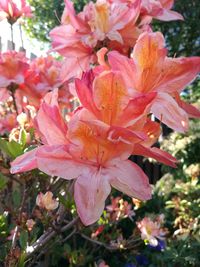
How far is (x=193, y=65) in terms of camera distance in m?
0.81

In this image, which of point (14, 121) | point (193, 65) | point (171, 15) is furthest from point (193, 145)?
point (193, 65)

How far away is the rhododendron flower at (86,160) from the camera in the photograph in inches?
28.8

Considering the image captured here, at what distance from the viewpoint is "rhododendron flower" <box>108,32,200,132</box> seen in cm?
77

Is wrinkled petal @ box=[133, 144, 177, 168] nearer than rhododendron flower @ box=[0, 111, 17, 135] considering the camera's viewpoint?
Yes

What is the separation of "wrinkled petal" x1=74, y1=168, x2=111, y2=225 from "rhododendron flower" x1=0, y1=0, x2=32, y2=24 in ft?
3.80

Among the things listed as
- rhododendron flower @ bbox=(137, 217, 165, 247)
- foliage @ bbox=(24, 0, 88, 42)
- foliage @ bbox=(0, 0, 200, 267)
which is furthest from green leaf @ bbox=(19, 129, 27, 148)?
foliage @ bbox=(24, 0, 88, 42)

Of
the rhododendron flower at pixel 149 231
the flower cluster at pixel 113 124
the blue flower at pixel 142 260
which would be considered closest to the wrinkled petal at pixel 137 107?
the flower cluster at pixel 113 124

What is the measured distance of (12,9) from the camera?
69.4 inches

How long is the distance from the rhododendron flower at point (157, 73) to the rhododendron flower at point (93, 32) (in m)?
0.41

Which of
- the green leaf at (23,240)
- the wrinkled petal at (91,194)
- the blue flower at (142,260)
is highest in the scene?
the wrinkled petal at (91,194)

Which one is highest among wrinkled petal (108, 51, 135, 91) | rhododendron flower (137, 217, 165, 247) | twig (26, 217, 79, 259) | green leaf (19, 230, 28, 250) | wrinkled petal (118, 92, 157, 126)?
wrinkled petal (108, 51, 135, 91)

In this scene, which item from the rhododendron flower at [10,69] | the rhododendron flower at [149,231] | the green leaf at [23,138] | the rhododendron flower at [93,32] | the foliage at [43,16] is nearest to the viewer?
the rhododendron flower at [93,32]

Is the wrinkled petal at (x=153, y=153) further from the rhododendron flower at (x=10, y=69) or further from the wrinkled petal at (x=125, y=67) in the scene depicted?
the rhododendron flower at (x=10, y=69)

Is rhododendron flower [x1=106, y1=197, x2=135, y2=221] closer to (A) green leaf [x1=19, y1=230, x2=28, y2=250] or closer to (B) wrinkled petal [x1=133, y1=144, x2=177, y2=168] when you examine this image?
(A) green leaf [x1=19, y1=230, x2=28, y2=250]
